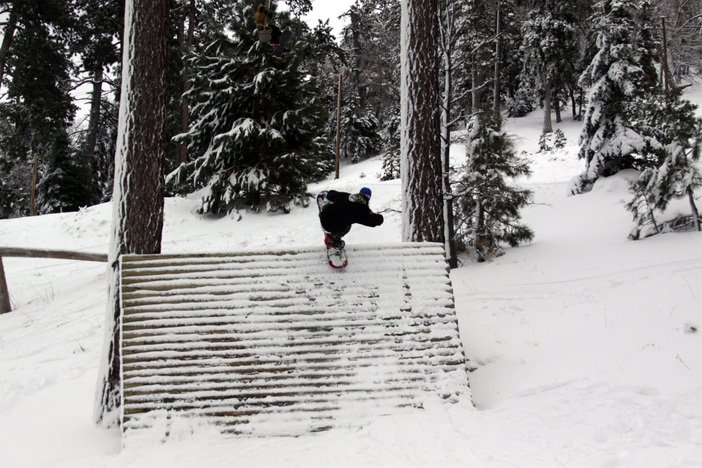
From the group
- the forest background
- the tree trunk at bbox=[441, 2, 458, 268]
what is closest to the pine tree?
the forest background

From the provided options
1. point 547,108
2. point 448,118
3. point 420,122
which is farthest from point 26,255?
point 547,108

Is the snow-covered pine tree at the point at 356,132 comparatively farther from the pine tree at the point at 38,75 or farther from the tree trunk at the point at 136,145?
the tree trunk at the point at 136,145

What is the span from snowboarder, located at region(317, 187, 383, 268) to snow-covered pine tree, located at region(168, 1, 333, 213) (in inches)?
359

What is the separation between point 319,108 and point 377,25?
3075 cm

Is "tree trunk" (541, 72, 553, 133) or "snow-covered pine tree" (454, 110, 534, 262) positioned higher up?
"tree trunk" (541, 72, 553, 133)

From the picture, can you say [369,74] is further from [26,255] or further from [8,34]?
[26,255]

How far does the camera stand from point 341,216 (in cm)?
436

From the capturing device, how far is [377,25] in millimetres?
39844

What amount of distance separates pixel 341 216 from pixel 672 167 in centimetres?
625

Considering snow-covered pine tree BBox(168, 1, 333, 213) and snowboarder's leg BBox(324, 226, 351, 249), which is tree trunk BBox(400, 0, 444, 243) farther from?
snow-covered pine tree BBox(168, 1, 333, 213)

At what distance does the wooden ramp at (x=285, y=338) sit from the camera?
3.76 meters

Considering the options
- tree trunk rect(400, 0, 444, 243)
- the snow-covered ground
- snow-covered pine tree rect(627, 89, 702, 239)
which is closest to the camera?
the snow-covered ground

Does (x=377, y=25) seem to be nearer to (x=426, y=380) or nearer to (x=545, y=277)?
(x=545, y=277)

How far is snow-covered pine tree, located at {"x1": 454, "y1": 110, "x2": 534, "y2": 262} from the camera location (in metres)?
8.12
